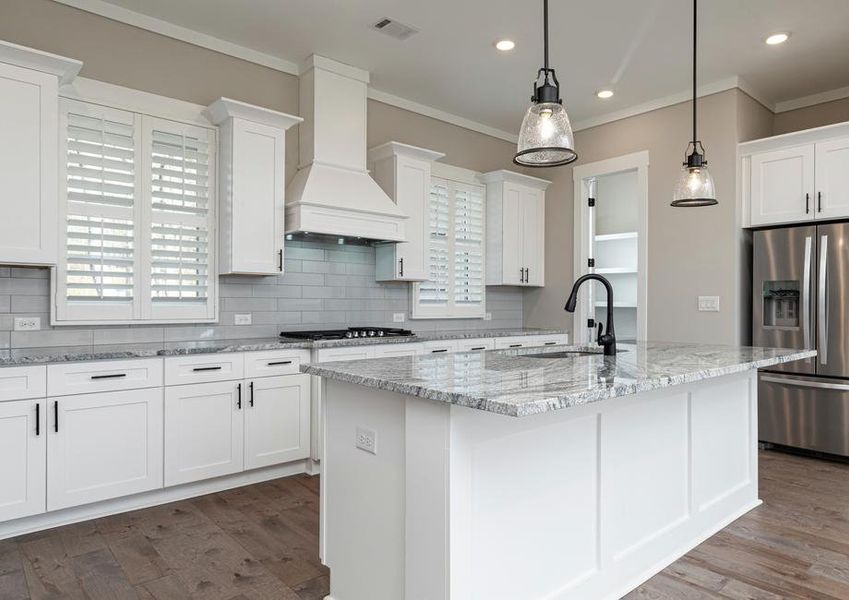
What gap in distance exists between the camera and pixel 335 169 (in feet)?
14.4

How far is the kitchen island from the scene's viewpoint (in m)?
1.73

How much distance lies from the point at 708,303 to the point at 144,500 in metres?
4.57

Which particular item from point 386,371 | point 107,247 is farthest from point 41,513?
point 386,371

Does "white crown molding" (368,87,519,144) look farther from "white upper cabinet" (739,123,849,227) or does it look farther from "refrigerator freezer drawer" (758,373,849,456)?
"refrigerator freezer drawer" (758,373,849,456)

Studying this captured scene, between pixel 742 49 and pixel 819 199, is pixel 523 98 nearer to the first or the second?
pixel 742 49

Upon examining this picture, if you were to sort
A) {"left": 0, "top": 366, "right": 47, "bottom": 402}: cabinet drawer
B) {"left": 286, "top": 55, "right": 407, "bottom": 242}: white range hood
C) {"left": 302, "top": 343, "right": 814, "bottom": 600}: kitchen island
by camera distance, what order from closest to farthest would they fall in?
1. {"left": 302, "top": 343, "right": 814, "bottom": 600}: kitchen island
2. {"left": 0, "top": 366, "right": 47, "bottom": 402}: cabinet drawer
3. {"left": 286, "top": 55, "right": 407, "bottom": 242}: white range hood

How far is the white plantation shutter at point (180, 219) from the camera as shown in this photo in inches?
147

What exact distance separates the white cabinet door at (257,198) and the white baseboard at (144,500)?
1384 mm

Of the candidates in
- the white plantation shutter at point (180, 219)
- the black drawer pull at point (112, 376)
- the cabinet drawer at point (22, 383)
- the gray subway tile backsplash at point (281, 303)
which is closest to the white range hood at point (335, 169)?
the gray subway tile backsplash at point (281, 303)

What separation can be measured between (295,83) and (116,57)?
1291 millimetres

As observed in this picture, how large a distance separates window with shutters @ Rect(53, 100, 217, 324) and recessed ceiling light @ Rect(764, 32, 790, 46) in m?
4.02

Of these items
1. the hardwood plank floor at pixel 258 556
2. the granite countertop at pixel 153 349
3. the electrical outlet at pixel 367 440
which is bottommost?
the hardwood plank floor at pixel 258 556

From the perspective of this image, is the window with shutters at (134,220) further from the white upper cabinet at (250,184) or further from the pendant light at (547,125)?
the pendant light at (547,125)

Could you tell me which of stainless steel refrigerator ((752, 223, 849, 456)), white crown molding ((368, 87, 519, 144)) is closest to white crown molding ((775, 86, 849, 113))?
stainless steel refrigerator ((752, 223, 849, 456))
